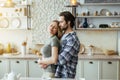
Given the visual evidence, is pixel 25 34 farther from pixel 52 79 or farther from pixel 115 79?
pixel 52 79

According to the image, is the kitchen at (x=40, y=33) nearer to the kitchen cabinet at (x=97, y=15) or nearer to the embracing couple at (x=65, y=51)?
the kitchen cabinet at (x=97, y=15)

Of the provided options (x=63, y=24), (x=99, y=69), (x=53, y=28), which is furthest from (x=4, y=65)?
(x=63, y=24)

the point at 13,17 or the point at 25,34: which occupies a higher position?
the point at 13,17

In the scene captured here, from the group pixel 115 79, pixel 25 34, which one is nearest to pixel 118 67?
pixel 115 79

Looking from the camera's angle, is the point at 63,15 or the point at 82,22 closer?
the point at 63,15

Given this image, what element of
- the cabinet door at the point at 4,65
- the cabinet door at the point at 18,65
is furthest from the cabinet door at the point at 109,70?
the cabinet door at the point at 4,65

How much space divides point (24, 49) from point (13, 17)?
0.82 metres

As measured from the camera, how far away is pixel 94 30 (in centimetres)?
580

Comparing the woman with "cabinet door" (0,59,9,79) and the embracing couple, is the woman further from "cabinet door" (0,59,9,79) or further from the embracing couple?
"cabinet door" (0,59,9,79)

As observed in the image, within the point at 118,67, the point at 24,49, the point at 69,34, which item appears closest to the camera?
the point at 69,34

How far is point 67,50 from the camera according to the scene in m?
2.95

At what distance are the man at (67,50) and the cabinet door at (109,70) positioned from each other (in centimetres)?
229

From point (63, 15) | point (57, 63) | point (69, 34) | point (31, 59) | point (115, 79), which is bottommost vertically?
point (115, 79)

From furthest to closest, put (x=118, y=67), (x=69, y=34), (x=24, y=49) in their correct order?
(x=24, y=49), (x=118, y=67), (x=69, y=34)
